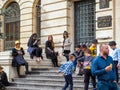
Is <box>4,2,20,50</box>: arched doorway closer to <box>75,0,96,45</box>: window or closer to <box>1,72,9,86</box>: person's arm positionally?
<box>75,0,96,45</box>: window

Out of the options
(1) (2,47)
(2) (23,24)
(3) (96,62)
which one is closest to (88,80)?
(3) (96,62)

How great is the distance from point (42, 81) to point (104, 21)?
4.76 metres

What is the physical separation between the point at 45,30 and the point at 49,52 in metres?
3.93

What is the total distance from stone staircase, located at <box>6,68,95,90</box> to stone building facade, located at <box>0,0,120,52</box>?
10.8 ft

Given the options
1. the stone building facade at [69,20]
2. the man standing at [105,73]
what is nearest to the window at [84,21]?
the stone building facade at [69,20]

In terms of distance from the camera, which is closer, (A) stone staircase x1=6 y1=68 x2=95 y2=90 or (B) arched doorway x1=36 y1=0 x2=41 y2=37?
(A) stone staircase x1=6 y1=68 x2=95 y2=90

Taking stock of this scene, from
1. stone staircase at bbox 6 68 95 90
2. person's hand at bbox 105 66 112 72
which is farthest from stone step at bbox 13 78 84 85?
person's hand at bbox 105 66 112 72

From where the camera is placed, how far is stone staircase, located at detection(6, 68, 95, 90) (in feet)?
53.1

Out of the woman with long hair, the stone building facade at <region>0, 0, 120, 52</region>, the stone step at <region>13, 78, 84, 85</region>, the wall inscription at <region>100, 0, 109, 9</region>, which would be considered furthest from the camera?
the woman with long hair

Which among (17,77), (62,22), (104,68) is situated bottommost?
(17,77)

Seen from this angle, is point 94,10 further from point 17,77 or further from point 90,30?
point 17,77

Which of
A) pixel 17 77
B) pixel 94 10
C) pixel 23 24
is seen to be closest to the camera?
pixel 17 77

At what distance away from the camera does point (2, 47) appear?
28.0m

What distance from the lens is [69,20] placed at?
22.3 m
